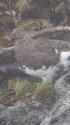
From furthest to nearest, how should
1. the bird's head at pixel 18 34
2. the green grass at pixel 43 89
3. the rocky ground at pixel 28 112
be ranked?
the bird's head at pixel 18 34
the green grass at pixel 43 89
the rocky ground at pixel 28 112

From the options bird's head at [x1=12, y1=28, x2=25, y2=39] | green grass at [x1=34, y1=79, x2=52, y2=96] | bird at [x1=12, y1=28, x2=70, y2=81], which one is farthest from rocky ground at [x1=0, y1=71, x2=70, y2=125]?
bird's head at [x1=12, y1=28, x2=25, y2=39]

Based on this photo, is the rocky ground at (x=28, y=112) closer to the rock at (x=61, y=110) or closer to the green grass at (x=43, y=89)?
the rock at (x=61, y=110)

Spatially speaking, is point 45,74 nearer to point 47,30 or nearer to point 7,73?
point 7,73

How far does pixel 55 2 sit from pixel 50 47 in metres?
1.62

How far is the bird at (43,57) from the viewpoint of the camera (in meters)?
3.69

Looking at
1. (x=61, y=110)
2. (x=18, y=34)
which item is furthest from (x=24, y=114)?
(x=18, y=34)

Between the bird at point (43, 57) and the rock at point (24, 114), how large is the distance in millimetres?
820

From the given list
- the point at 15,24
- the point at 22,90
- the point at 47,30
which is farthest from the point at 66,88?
the point at 15,24

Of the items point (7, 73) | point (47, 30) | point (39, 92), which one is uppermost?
point (39, 92)

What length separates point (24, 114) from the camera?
284cm

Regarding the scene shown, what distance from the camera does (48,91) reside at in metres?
3.03

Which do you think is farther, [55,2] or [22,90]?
[55,2]

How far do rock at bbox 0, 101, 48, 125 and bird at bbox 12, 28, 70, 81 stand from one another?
820mm

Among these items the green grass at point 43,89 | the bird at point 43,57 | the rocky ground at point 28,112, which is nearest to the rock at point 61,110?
the rocky ground at point 28,112
